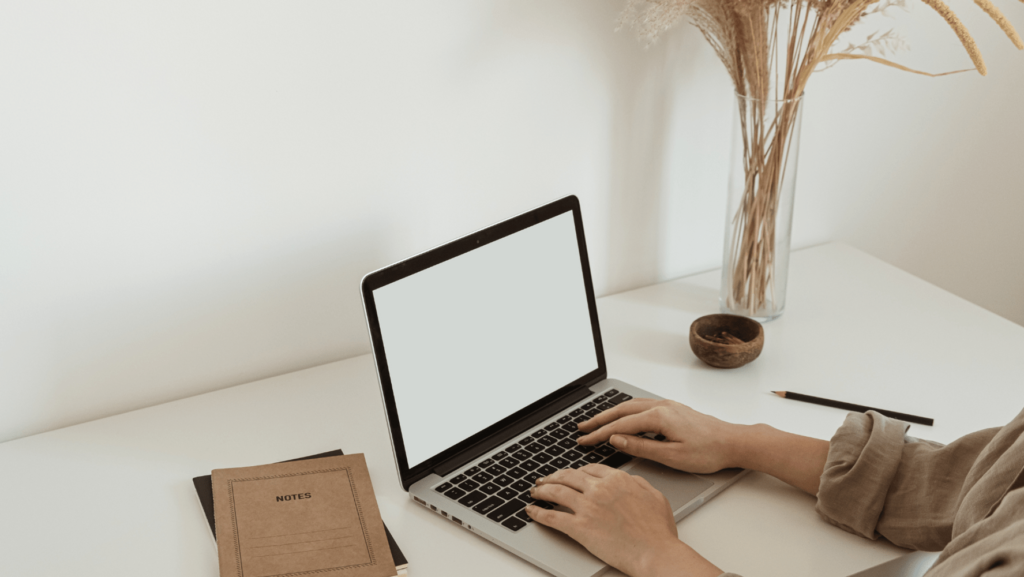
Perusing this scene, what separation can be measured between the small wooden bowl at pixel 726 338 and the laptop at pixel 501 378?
0.13m

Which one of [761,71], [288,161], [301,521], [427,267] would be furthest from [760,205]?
[301,521]

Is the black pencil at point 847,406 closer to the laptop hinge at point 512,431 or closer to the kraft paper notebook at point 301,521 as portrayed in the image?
the laptop hinge at point 512,431

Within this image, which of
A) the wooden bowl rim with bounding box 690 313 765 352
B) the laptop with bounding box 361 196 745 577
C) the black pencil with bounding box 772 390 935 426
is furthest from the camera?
the wooden bowl rim with bounding box 690 313 765 352

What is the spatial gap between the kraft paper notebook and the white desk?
30 millimetres

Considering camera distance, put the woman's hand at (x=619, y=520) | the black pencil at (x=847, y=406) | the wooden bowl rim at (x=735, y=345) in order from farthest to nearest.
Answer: the wooden bowl rim at (x=735, y=345) < the black pencil at (x=847, y=406) < the woman's hand at (x=619, y=520)

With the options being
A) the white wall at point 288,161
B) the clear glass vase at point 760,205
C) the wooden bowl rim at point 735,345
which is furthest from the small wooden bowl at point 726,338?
the white wall at point 288,161

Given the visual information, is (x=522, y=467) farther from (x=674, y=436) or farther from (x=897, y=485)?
(x=897, y=485)

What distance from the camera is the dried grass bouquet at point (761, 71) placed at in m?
1.09

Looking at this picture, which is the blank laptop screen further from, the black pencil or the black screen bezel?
the black pencil

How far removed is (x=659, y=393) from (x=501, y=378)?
23 cm

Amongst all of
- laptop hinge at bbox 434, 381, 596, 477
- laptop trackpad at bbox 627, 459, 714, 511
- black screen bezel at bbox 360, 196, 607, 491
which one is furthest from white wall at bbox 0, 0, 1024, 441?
laptop trackpad at bbox 627, 459, 714, 511

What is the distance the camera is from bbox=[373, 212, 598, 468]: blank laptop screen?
90 centimetres

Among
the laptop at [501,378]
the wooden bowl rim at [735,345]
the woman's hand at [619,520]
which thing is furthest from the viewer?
the wooden bowl rim at [735,345]

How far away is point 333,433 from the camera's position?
1.00 m
